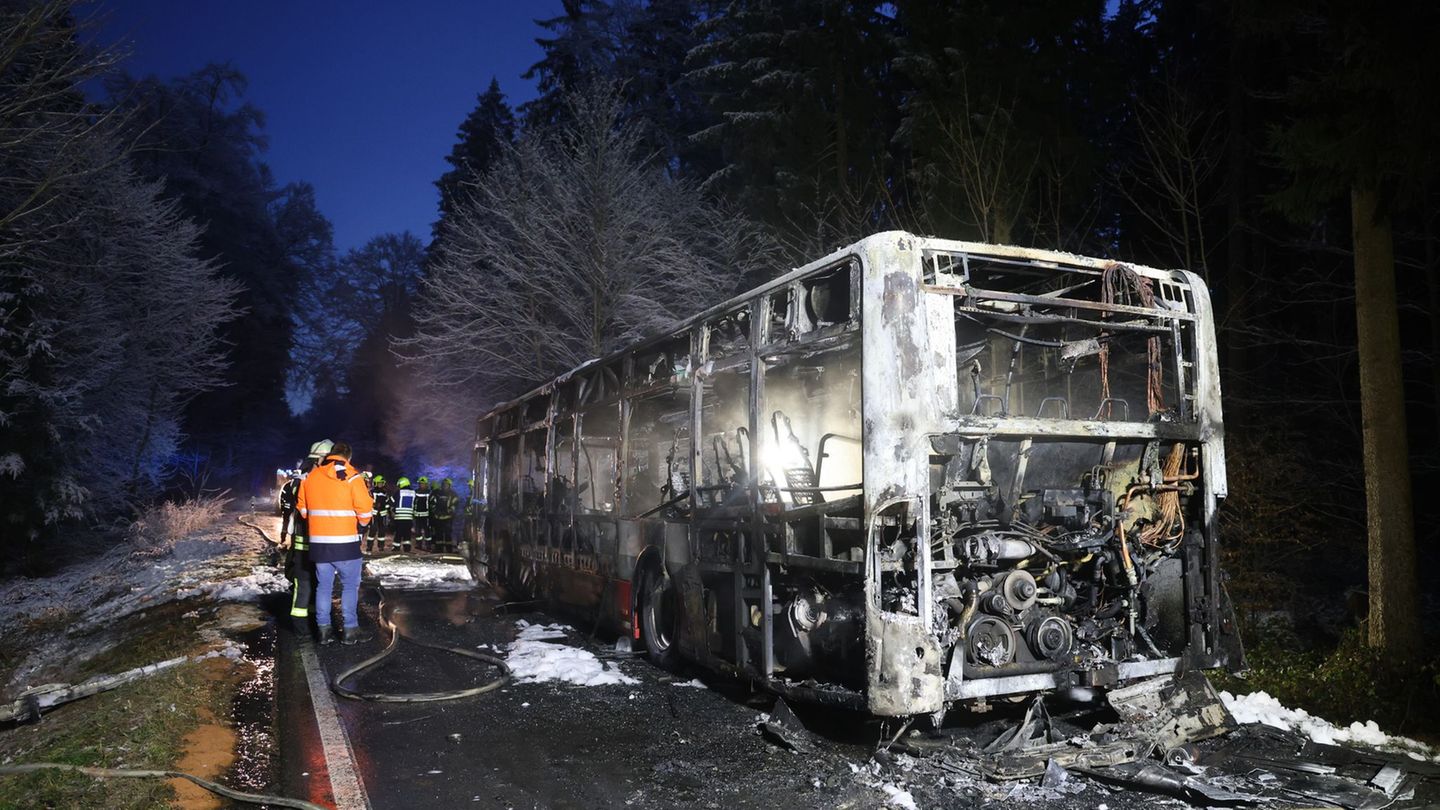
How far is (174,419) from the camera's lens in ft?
88.1

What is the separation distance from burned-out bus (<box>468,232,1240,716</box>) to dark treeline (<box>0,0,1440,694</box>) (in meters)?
2.37

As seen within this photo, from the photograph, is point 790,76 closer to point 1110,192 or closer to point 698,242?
point 698,242

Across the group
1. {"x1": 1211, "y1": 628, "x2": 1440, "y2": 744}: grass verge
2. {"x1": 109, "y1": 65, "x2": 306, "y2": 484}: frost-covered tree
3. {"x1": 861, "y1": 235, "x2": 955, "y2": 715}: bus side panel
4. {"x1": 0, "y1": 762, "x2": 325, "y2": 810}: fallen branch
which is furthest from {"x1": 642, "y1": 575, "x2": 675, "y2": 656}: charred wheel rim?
{"x1": 109, "y1": 65, "x2": 306, "y2": 484}: frost-covered tree

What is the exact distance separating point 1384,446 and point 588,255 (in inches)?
627

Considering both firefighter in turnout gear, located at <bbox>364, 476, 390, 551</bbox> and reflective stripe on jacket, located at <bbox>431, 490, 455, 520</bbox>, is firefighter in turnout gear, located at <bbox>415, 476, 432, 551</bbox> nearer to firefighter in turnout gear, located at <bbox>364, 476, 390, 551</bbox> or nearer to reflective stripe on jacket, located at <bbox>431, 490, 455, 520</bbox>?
reflective stripe on jacket, located at <bbox>431, 490, 455, 520</bbox>

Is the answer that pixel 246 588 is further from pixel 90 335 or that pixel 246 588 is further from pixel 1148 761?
pixel 90 335

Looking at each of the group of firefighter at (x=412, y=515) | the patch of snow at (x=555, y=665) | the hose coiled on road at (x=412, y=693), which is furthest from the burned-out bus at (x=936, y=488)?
the group of firefighter at (x=412, y=515)

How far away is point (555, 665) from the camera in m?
7.43

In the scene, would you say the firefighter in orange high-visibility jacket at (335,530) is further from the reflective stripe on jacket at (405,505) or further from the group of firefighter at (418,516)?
the group of firefighter at (418,516)

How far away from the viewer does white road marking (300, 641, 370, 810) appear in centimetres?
422

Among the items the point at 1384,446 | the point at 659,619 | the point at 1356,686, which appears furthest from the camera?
the point at 659,619

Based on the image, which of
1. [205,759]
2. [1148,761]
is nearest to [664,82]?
[205,759]

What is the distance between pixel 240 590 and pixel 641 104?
2053 cm

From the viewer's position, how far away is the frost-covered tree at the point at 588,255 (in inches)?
778
